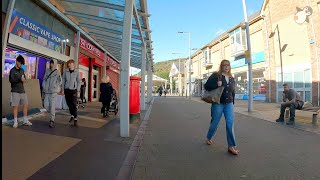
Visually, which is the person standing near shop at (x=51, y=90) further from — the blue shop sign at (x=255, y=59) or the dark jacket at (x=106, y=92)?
the blue shop sign at (x=255, y=59)

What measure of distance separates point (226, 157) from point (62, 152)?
2896mm

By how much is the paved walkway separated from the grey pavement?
1.64 feet

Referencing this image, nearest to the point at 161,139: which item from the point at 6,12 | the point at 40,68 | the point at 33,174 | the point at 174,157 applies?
the point at 174,157

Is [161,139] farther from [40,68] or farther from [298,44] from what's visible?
[298,44]

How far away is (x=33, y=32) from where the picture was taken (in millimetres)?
10211

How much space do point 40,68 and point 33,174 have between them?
25.7ft

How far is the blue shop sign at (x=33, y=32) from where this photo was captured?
8945 mm

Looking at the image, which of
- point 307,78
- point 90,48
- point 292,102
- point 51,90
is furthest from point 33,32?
point 307,78

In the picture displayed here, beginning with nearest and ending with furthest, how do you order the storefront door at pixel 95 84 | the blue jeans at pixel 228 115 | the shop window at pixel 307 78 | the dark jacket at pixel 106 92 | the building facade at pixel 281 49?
the blue jeans at pixel 228 115, the dark jacket at pixel 106 92, the building facade at pixel 281 49, the storefront door at pixel 95 84, the shop window at pixel 307 78

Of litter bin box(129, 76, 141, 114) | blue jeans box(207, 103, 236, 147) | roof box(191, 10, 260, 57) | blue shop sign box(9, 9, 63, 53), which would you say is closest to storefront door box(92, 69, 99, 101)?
blue shop sign box(9, 9, 63, 53)

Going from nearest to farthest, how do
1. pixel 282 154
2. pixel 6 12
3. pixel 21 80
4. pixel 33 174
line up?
pixel 33 174
pixel 282 154
pixel 21 80
pixel 6 12

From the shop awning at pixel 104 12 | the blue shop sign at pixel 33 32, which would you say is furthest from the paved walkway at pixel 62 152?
the shop awning at pixel 104 12

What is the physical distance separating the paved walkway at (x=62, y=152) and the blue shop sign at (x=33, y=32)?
2725 mm

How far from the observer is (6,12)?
8.29 metres
